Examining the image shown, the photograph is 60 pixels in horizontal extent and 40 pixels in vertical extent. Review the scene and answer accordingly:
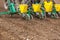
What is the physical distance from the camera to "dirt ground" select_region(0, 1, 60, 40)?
814cm

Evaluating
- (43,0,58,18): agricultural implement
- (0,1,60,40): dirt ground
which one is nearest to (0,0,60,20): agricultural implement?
(43,0,58,18): agricultural implement

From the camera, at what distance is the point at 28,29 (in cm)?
909

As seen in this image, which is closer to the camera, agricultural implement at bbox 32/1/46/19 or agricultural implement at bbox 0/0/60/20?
agricultural implement at bbox 0/0/60/20

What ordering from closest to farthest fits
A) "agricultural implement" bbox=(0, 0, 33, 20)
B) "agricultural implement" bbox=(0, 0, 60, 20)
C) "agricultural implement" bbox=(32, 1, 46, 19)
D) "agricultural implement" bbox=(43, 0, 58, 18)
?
"agricultural implement" bbox=(0, 0, 33, 20) → "agricultural implement" bbox=(0, 0, 60, 20) → "agricultural implement" bbox=(32, 1, 46, 19) → "agricultural implement" bbox=(43, 0, 58, 18)

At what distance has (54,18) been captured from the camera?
11.3 m

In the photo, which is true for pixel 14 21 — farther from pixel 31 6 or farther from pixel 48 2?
pixel 48 2

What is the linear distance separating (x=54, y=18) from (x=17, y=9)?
1.80 m

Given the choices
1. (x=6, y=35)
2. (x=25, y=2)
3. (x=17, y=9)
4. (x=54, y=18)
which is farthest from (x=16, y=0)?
(x=6, y=35)

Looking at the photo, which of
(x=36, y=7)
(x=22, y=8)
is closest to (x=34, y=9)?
(x=36, y=7)

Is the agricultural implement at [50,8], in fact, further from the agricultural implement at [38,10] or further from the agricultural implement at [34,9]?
the agricultural implement at [38,10]

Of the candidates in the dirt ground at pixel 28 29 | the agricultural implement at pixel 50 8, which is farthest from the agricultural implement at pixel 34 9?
the dirt ground at pixel 28 29

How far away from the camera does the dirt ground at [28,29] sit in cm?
814

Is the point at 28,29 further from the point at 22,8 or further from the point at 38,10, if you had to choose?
the point at 38,10

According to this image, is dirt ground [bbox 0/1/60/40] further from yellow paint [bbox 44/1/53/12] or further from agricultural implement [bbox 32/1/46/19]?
yellow paint [bbox 44/1/53/12]
